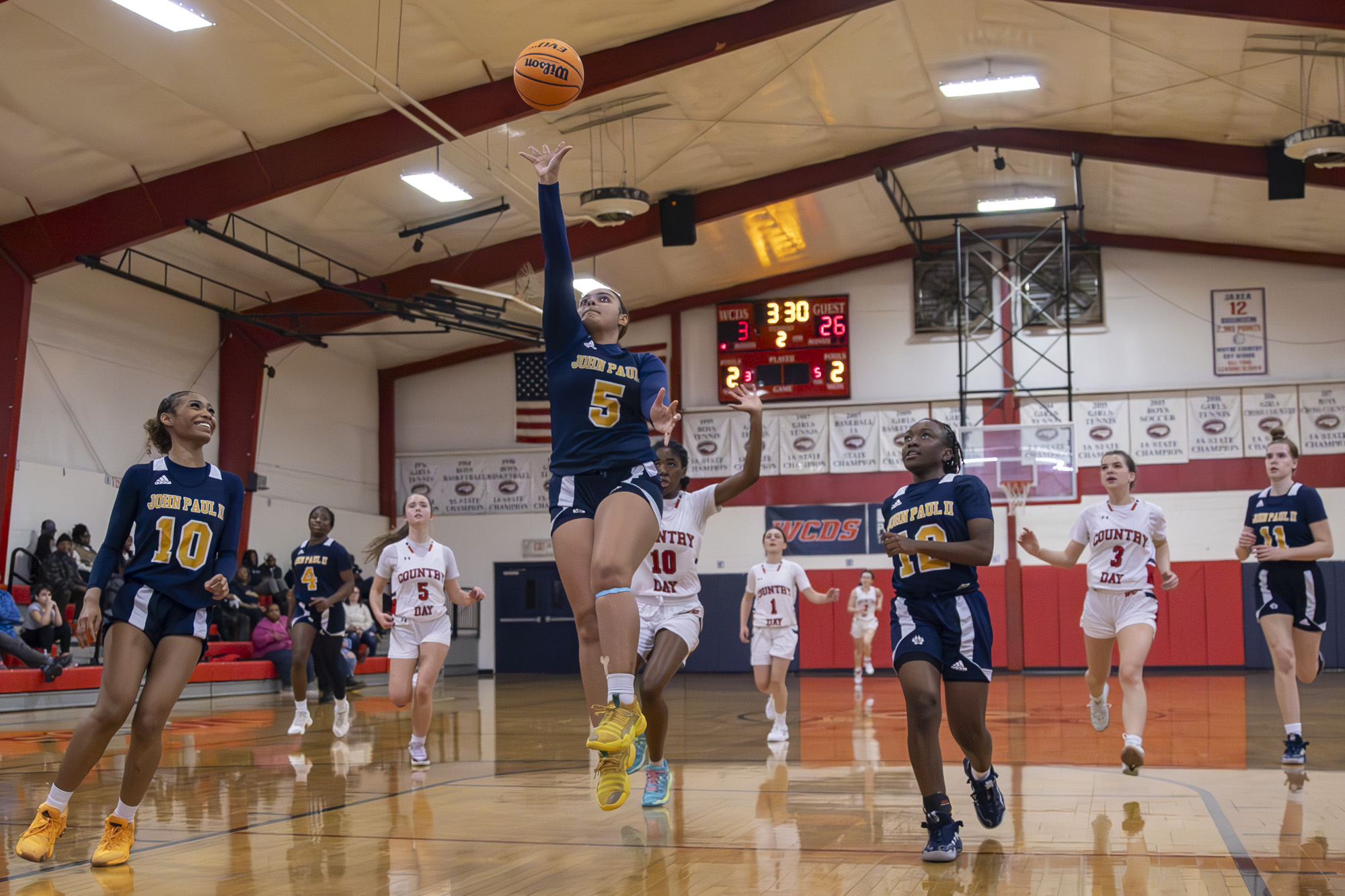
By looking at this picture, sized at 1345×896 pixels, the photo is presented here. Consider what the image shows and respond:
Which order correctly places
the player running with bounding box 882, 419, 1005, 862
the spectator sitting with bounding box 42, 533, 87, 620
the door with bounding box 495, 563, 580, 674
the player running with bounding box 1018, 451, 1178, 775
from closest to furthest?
the player running with bounding box 882, 419, 1005, 862 < the player running with bounding box 1018, 451, 1178, 775 < the spectator sitting with bounding box 42, 533, 87, 620 < the door with bounding box 495, 563, 580, 674

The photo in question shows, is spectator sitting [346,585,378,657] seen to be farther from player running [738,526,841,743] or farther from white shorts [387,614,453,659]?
white shorts [387,614,453,659]

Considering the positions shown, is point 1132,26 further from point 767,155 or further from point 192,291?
point 192,291

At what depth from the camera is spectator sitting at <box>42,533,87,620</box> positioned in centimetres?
1609

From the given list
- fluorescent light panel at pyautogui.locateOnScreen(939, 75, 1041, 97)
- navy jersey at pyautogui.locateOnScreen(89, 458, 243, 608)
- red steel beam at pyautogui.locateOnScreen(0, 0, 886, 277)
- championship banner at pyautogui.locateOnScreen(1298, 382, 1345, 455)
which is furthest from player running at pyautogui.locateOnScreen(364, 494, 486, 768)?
championship banner at pyautogui.locateOnScreen(1298, 382, 1345, 455)

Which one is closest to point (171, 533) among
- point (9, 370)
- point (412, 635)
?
point (412, 635)

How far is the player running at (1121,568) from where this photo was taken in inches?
293

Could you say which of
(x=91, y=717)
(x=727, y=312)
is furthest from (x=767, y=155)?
(x=91, y=717)

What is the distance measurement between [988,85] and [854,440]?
33.0 ft

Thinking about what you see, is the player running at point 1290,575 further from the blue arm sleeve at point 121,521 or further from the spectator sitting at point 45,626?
the spectator sitting at point 45,626

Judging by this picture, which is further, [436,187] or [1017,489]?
[1017,489]

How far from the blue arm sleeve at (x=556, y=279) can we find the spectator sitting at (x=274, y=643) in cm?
1525

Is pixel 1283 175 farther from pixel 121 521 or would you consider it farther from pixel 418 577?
pixel 121 521

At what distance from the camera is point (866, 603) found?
22.4m

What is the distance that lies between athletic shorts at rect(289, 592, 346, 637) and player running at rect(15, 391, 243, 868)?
21.5ft
